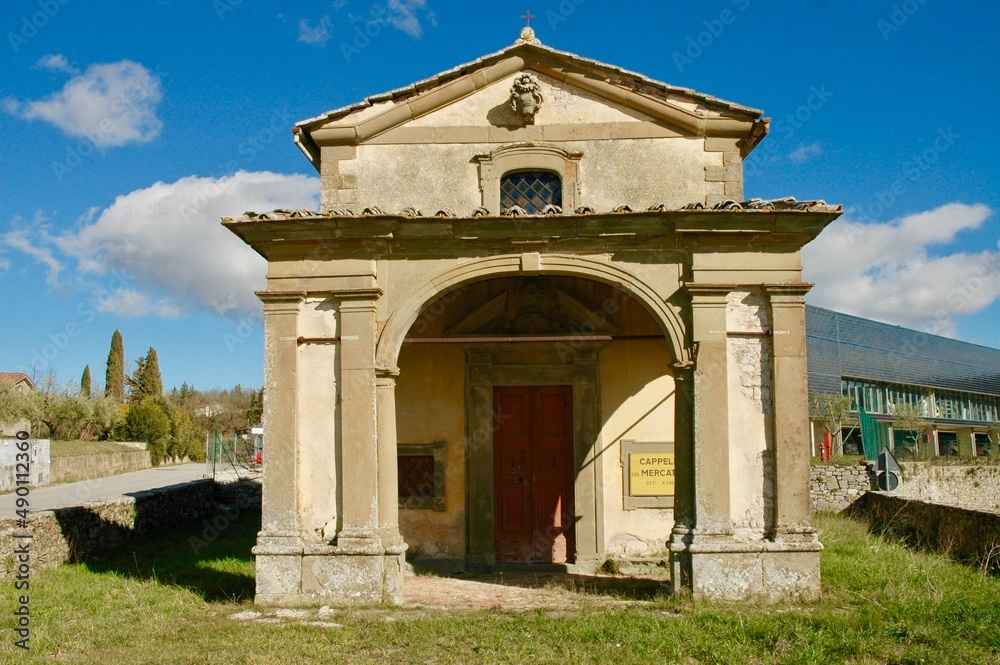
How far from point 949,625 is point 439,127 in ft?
24.8

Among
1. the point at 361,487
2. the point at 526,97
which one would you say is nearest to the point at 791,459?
the point at 361,487

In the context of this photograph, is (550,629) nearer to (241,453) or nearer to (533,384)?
(533,384)

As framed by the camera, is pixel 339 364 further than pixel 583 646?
Yes

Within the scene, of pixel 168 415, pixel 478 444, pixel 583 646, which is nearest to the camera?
pixel 583 646

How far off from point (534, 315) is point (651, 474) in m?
2.74

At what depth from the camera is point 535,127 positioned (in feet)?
31.3

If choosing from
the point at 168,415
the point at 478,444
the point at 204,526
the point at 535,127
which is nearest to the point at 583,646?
the point at 478,444

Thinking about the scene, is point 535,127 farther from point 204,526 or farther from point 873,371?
point 873,371

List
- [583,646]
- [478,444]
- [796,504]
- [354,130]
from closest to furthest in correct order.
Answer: [583,646] < [796,504] < [354,130] < [478,444]

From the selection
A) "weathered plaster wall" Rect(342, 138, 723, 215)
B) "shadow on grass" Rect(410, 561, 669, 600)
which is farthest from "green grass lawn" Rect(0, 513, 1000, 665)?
"weathered plaster wall" Rect(342, 138, 723, 215)

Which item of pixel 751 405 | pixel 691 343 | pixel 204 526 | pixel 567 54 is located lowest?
pixel 204 526

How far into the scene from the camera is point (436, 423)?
10.7m

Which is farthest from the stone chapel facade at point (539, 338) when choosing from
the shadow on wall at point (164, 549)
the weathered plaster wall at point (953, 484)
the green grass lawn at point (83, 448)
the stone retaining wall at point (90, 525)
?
the green grass lawn at point (83, 448)

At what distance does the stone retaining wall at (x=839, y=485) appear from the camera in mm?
15805
